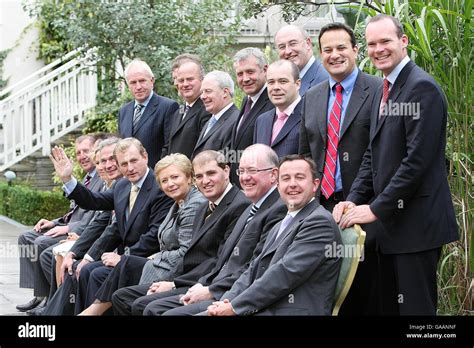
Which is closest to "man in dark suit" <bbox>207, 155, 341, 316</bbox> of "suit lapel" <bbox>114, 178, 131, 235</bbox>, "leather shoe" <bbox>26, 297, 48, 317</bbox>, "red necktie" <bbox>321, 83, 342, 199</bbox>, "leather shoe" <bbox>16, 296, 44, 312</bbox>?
"red necktie" <bbox>321, 83, 342, 199</bbox>

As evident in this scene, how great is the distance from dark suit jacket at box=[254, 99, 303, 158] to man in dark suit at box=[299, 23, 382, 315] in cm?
41

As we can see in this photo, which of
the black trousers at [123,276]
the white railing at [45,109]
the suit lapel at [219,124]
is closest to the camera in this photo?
the black trousers at [123,276]

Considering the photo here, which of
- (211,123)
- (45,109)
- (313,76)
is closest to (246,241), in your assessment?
(313,76)

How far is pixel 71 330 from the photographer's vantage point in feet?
19.9

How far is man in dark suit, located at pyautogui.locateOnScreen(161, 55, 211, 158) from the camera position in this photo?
8391 mm

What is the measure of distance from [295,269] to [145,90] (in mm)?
3879

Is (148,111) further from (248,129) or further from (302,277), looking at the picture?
(302,277)

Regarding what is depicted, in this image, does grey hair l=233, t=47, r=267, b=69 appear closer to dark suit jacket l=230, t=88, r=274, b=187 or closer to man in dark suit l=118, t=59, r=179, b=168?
dark suit jacket l=230, t=88, r=274, b=187

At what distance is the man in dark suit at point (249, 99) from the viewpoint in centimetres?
747

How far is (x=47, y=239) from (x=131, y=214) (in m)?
1.88

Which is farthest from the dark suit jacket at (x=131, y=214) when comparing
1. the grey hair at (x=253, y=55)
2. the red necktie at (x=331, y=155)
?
the red necktie at (x=331, y=155)

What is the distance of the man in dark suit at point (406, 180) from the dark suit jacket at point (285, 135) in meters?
0.99

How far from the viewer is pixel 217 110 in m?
7.95

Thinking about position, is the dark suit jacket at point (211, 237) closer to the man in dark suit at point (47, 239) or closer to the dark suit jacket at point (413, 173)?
the dark suit jacket at point (413, 173)
